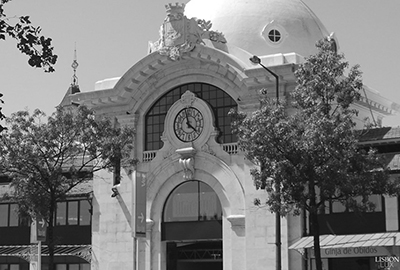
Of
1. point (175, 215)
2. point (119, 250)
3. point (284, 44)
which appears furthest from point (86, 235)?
point (284, 44)

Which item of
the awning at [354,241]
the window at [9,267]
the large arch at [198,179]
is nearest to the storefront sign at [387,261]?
the awning at [354,241]

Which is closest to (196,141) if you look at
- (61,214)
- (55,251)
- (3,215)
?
(61,214)

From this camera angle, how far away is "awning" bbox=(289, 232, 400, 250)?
119 feet

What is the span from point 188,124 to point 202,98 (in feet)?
5.04

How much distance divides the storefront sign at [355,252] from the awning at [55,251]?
1451cm

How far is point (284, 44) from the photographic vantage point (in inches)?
1794

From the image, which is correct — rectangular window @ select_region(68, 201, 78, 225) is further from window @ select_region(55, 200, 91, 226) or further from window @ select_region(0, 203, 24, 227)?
window @ select_region(0, 203, 24, 227)

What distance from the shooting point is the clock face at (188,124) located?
143ft

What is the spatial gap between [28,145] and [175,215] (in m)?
Answer: 9.66

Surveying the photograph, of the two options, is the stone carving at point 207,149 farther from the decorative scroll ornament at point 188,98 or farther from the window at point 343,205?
the window at point 343,205

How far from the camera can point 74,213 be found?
47.5m

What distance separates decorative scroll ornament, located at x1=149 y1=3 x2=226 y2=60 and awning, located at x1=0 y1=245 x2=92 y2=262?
11.8m

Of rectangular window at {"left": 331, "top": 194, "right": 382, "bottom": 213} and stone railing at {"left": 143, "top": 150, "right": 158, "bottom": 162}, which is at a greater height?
stone railing at {"left": 143, "top": 150, "right": 158, "bottom": 162}

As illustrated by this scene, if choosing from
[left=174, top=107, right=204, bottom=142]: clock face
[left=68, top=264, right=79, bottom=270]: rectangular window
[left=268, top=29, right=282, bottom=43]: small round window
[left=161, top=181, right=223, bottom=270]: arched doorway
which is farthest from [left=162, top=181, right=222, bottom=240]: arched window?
[left=268, top=29, right=282, bottom=43]: small round window
